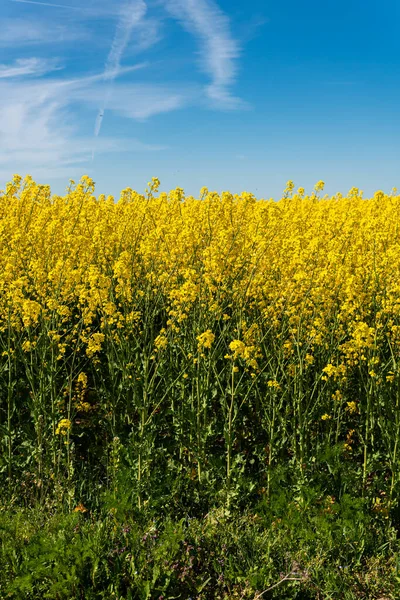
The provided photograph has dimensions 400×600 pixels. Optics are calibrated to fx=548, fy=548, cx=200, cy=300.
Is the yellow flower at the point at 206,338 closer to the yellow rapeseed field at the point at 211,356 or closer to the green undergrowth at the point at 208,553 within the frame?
the yellow rapeseed field at the point at 211,356

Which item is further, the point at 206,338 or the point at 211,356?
the point at 211,356

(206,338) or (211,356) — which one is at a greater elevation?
(206,338)

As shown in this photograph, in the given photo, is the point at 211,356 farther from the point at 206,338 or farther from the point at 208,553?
the point at 208,553

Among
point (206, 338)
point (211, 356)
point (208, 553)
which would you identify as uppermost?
point (206, 338)

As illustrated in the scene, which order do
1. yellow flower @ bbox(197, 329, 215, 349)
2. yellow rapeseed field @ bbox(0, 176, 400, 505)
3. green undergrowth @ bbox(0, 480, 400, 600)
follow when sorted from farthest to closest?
1. yellow rapeseed field @ bbox(0, 176, 400, 505)
2. yellow flower @ bbox(197, 329, 215, 349)
3. green undergrowth @ bbox(0, 480, 400, 600)

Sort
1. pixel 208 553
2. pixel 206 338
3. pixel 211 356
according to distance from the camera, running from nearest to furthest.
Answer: pixel 208 553
pixel 206 338
pixel 211 356

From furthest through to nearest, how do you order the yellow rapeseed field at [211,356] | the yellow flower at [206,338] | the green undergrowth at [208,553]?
the yellow rapeseed field at [211,356]
the yellow flower at [206,338]
the green undergrowth at [208,553]

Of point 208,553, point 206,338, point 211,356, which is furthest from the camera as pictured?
point 211,356

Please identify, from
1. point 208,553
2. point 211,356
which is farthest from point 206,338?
point 208,553

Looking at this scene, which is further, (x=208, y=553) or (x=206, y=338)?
(x=206, y=338)

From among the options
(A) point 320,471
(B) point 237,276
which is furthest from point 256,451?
(B) point 237,276

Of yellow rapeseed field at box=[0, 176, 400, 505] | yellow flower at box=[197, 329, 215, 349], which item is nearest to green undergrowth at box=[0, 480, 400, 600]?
yellow rapeseed field at box=[0, 176, 400, 505]

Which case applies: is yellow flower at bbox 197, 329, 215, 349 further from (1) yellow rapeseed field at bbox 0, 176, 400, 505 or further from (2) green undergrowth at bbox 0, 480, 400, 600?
(2) green undergrowth at bbox 0, 480, 400, 600

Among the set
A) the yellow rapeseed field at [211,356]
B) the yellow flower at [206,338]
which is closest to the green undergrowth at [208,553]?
the yellow rapeseed field at [211,356]
